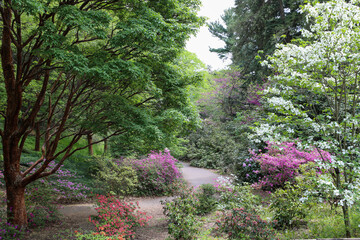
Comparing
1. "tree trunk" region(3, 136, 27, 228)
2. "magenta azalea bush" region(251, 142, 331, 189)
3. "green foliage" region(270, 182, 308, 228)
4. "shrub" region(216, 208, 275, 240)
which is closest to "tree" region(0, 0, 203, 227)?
"tree trunk" region(3, 136, 27, 228)

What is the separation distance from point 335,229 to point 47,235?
5.08 metres

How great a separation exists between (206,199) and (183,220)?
214 centimetres

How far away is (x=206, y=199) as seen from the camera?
261 inches

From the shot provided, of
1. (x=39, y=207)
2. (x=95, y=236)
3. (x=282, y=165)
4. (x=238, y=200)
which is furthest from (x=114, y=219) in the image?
(x=282, y=165)

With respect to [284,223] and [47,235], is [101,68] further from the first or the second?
[284,223]

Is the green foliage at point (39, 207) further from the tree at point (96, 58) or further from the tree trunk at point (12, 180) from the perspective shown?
the tree trunk at point (12, 180)

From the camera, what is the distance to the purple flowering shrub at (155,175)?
8.63 meters

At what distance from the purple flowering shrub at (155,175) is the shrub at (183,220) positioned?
3153mm

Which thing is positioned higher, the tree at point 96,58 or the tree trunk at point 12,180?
the tree at point 96,58

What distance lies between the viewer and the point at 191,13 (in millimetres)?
4363

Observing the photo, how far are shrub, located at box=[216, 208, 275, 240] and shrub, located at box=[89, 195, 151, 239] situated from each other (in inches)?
71.1

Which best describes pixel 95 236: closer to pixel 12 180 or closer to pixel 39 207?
pixel 12 180

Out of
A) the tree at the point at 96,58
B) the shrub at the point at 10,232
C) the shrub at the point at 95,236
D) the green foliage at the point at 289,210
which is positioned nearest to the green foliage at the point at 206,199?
the green foliage at the point at 289,210

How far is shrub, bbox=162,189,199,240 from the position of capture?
4.46 meters
